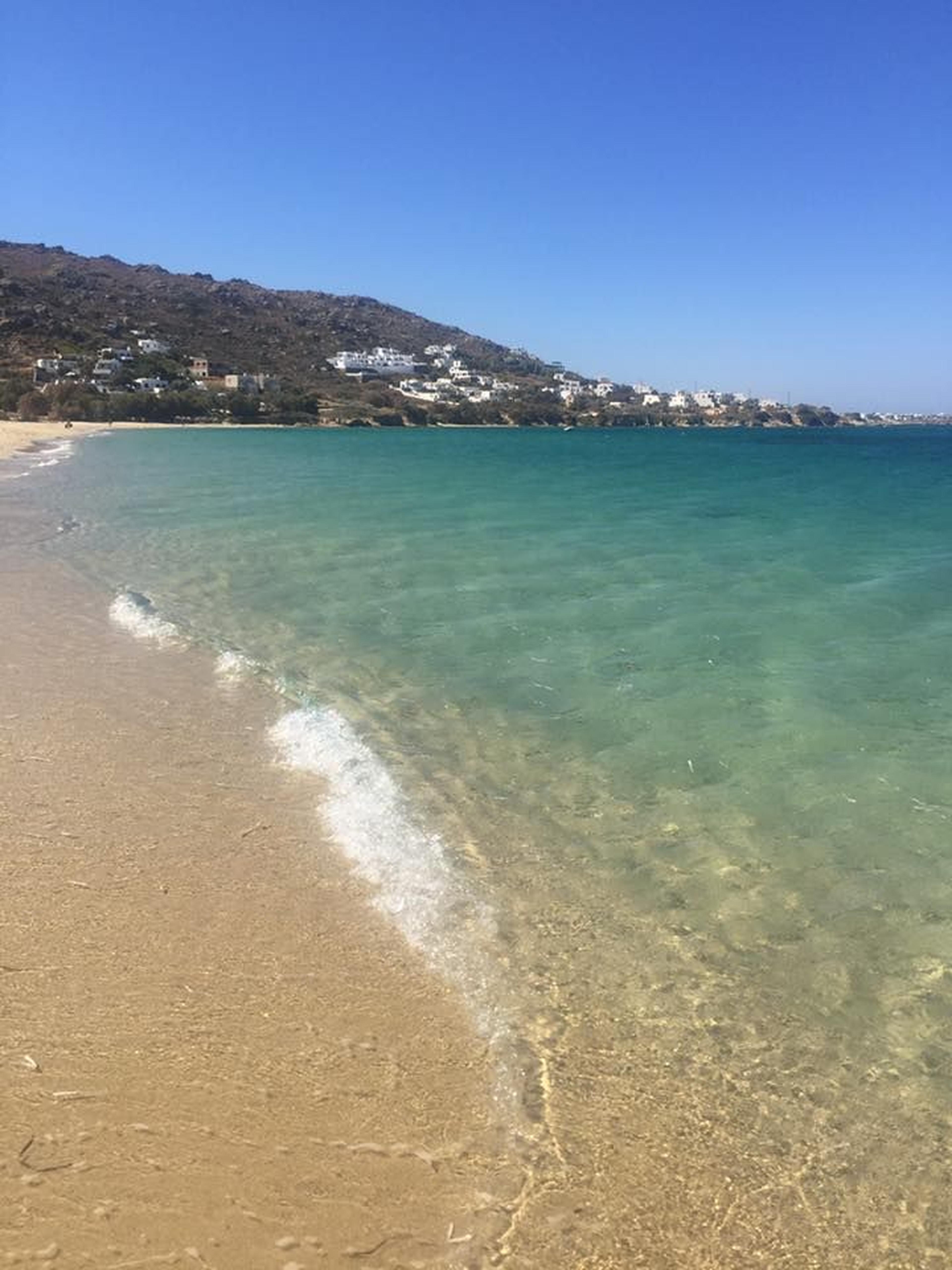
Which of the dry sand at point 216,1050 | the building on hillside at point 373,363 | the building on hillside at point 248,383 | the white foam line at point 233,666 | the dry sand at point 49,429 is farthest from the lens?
the building on hillside at point 373,363

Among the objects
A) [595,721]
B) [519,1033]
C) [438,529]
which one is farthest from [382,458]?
[519,1033]

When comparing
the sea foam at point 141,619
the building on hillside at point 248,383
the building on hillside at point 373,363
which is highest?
the building on hillside at point 373,363

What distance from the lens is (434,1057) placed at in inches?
159

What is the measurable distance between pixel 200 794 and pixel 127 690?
274 centimetres

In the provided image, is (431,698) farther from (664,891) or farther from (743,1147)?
(743,1147)

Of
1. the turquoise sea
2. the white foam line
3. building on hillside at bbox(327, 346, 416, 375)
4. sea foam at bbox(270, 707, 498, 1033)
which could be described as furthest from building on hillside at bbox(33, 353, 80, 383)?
sea foam at bbox(270, 707, 498, 1033)

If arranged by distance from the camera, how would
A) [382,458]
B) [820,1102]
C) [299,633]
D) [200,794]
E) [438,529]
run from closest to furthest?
[820,1102] < [200,794] < [299,633] < [438,529] < [382,458]

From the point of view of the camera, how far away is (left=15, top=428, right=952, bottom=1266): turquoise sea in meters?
3.62

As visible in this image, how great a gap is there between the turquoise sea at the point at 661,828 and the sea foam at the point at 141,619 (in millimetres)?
71

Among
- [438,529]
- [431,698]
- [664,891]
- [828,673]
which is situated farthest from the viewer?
[438,529]

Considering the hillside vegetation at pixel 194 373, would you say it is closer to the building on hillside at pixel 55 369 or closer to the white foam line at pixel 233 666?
the building on hillside at pixel 55 369

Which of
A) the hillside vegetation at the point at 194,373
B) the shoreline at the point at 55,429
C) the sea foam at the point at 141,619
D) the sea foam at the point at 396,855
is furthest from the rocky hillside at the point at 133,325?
the sea foam at the point at 396,855

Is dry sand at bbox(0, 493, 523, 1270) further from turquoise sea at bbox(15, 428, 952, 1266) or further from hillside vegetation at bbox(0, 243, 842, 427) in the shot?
hillside vegetation at bbox(0, 243, 842, 427)

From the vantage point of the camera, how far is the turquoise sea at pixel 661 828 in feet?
11.9
